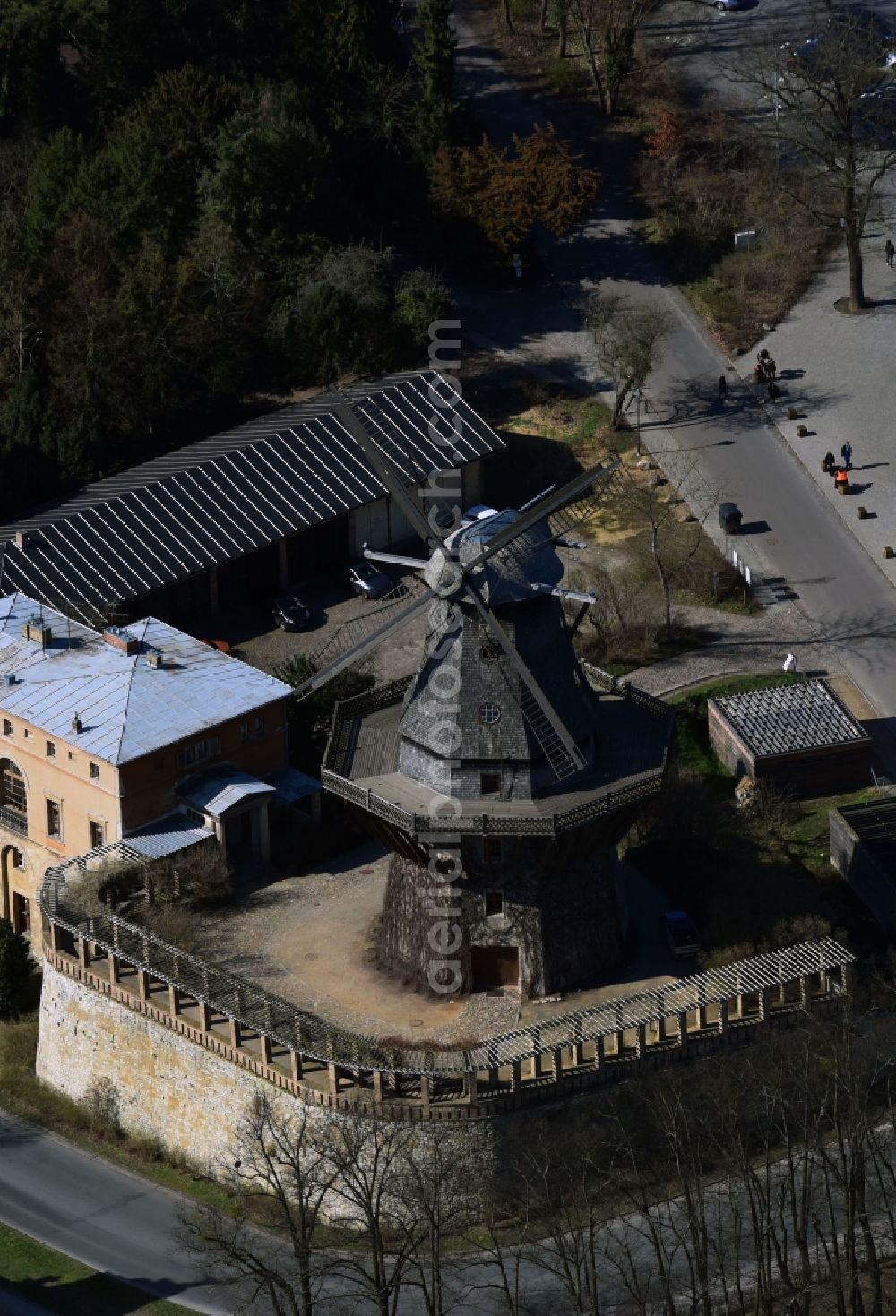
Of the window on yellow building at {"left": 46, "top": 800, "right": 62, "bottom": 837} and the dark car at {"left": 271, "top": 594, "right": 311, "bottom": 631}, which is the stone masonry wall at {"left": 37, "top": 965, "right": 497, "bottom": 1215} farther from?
the dark car at {"left": 271, "top": 594, "right": 311, "bottom": 631}

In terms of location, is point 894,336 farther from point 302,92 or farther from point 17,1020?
point 17,1020

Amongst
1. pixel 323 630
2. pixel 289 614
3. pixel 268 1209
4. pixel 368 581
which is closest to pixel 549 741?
pixel 268 1209

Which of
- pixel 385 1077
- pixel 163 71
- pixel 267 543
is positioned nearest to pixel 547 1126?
pixel 385 1077

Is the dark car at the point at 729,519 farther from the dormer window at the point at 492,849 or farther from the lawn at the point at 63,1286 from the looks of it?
the lawn at the point at 63,1286

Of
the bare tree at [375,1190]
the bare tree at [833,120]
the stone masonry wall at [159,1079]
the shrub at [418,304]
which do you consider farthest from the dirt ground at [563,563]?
the bare tree at [375,1190]

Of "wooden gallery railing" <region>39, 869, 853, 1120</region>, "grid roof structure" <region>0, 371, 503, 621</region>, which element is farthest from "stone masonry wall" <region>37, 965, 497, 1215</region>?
"grid roof structure" <region>0, 371, 503, 621</region>

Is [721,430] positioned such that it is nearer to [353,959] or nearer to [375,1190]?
[353,959]
